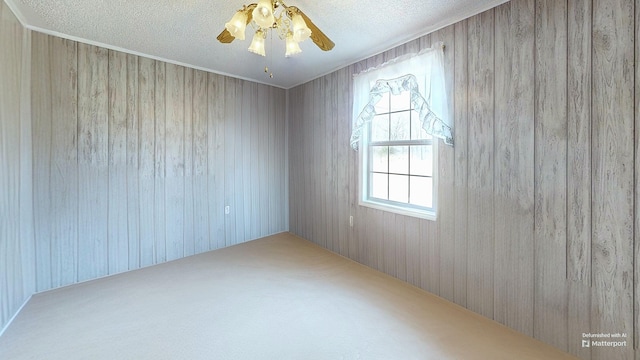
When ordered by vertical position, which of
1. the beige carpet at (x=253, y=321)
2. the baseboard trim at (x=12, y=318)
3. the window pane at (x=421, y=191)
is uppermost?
the window pane at (x=421, y=191)

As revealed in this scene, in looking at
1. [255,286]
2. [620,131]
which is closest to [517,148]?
[620,131]

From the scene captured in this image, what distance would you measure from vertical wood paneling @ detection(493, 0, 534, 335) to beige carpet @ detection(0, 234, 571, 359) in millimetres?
253

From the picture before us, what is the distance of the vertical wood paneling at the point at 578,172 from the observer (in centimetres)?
158

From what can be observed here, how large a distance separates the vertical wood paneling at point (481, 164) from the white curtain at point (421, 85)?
216mm

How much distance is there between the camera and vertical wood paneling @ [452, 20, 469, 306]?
2143 millimetres

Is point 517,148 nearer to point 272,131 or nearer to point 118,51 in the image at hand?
point 272,131

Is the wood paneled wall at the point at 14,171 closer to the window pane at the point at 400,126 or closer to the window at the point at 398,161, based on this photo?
the window at the point at 398,161

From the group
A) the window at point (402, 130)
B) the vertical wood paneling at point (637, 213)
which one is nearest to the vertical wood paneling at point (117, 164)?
the window at point (402, 130)

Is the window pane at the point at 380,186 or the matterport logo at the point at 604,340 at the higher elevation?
the window pane at the point at 380,186

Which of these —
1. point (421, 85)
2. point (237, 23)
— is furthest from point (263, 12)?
point (421, 85)

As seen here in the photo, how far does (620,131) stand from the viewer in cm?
148

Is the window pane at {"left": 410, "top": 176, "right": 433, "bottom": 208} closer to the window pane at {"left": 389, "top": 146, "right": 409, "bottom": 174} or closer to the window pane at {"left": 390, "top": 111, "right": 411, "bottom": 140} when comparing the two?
the window pane at {"left": 389, "top": 146, "right": 409, "bottom": 174}

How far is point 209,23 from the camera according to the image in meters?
2.26

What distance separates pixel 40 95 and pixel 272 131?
8.32 feet
